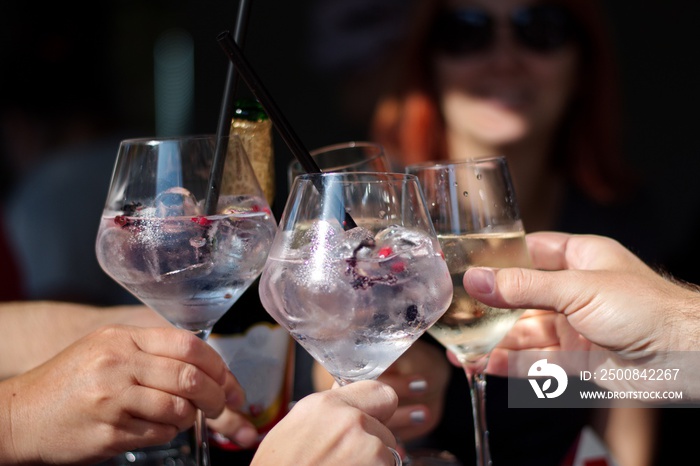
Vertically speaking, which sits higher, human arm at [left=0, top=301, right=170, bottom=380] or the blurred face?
the blurred face

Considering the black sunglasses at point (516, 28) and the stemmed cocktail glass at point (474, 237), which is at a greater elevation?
the black sunglasses at point (516, 28)

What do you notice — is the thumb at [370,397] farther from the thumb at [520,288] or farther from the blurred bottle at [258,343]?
the blurred bottle at [258,343]

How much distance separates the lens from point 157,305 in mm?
1505

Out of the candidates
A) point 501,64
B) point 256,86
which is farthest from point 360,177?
point 501,64

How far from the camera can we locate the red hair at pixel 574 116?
3.35 m

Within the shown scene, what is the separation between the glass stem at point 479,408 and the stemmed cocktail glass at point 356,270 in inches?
12.8

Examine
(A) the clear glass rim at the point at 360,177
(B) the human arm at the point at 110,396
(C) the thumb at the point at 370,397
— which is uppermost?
(A) the clear glass rim at the point at 360,177

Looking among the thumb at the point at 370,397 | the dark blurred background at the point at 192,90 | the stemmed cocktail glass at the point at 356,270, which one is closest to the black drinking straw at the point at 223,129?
the stemmed cocktail glass at the point at 356,270

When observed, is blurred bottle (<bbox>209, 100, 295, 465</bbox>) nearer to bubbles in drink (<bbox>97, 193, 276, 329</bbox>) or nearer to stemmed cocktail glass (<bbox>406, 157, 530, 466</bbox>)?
bubbles in drink (<bbox>97, 193, 276, 329</bbox>)

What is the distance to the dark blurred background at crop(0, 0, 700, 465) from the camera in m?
4.13

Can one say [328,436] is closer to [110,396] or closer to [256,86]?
[110,396]

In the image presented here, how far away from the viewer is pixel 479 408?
1535mm

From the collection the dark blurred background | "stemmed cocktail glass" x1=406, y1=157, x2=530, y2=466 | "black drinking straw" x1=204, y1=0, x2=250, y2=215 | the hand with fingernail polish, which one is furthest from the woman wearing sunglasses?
"black drinking straw" x1=204, y1=0, x2=250, y2=215

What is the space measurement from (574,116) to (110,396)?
2711mm
